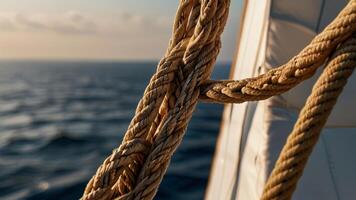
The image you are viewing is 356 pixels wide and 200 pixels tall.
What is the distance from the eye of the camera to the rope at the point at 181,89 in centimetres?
74

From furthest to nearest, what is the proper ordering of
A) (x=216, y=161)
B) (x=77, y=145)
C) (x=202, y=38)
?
(x=77, y=145)
(x=216, y=161)
(x=202, y=38)

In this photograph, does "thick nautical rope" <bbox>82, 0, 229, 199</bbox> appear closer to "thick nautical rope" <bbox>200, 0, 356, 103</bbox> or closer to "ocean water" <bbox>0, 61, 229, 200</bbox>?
"thick nautical rope" <bbox>200, 0, 356, 103</bbox>

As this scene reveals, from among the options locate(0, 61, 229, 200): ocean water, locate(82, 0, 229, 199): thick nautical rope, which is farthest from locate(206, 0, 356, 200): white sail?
locate(0, 61, 229, 200): ocean water

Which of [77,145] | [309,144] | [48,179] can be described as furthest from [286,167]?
[77,145]

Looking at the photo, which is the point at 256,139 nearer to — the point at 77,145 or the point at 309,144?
the point at 309,144

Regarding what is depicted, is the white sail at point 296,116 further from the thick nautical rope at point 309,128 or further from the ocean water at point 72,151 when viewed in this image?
the ocean water at point 72,151

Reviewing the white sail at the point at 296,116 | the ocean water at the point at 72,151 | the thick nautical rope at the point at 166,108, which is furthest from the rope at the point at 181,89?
the ocean water at the point at 72,151

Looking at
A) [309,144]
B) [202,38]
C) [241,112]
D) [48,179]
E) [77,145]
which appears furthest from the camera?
[77,145]

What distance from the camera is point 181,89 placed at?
2.67 feet

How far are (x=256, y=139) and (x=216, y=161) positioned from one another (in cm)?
58

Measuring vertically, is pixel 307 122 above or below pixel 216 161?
above

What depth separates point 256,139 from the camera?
1268mm

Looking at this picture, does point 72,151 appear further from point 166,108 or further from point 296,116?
point 166,108

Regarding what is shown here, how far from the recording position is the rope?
74cm
